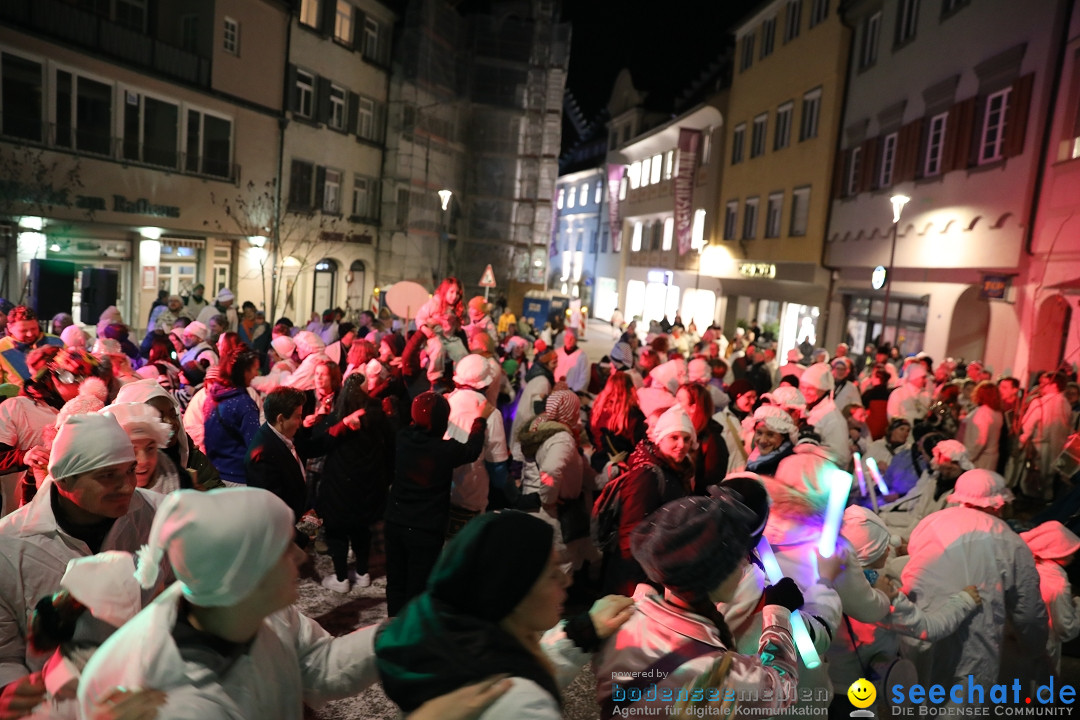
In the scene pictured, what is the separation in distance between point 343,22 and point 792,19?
644 inches

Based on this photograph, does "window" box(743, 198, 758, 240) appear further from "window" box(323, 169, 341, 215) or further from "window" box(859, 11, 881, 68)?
"window" box(323, 169, 341, 215)

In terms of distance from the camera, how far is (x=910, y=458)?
7418 mm

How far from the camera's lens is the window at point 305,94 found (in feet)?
87.4

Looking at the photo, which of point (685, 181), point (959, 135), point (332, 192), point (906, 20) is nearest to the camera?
point (959, 135)

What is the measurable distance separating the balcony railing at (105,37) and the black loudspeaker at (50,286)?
6.71 metres

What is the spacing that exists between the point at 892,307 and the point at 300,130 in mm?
20143

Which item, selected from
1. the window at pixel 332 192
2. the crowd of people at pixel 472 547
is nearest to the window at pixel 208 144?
the window at pixel 332 192

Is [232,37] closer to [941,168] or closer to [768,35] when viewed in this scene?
[768,35]

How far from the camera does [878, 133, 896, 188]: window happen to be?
20438mm

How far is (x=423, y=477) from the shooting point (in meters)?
5.18

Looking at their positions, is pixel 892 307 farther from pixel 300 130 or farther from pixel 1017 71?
pixel 300 130

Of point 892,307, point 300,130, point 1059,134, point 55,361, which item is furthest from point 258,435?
point 300,130

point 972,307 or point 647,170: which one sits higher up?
point 647,170

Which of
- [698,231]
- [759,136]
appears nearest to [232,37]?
[759,136]
